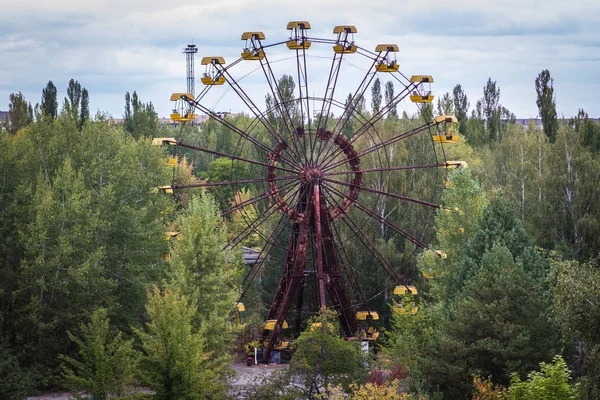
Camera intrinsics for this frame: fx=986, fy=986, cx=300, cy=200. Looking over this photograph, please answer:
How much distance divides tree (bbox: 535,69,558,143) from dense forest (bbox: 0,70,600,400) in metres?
7.21

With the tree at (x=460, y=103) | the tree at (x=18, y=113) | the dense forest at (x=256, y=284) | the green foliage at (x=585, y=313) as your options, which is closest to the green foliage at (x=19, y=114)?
the tree at (x=18, y=113)

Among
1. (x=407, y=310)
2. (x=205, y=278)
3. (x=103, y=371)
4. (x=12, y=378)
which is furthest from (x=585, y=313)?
(x=12, y=378)

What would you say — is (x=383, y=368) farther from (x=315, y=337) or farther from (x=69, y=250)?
(x=69, y=250)

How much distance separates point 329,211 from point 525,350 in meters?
9.74

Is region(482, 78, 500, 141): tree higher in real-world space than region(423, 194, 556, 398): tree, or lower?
higher

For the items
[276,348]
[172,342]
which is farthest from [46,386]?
[172,342]

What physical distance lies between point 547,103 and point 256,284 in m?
32.4

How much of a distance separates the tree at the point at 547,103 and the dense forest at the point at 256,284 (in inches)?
284

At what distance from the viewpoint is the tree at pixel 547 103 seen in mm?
71812

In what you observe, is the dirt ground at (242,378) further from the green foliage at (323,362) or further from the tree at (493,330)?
the tree at (493,330)

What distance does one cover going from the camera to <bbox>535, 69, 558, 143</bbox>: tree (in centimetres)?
7181

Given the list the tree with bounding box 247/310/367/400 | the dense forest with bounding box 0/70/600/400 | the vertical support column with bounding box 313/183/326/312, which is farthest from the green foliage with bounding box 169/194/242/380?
the tree with bounding box 247/310/367/400

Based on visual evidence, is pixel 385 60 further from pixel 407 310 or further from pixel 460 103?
pixel 460 103

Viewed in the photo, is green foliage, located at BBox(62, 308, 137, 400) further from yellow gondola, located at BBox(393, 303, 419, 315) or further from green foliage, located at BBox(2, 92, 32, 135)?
green foliage, located at BBox(2, 92, 32, 135)
